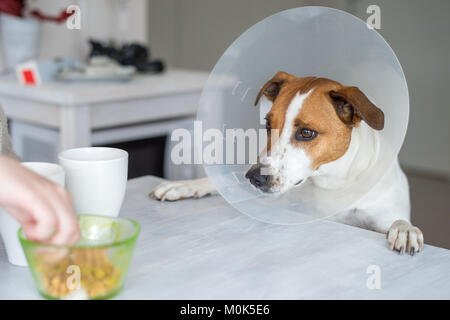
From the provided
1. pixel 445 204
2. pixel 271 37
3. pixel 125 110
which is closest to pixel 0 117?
pixel 271 37

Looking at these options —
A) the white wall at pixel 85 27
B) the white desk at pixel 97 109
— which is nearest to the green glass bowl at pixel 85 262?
the white desk at pixel 97 109

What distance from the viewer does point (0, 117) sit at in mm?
906

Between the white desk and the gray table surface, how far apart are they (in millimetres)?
911

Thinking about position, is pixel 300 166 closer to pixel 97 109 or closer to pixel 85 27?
pixel 97 109

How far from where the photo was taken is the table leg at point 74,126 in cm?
173

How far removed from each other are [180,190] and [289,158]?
0.61 ft

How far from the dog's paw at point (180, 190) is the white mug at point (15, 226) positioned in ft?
1.00

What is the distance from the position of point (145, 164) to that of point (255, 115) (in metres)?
1.28

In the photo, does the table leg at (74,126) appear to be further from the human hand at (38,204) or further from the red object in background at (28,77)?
the human hand at (38,204)

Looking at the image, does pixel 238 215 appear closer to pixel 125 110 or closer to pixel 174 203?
pixel 174 203

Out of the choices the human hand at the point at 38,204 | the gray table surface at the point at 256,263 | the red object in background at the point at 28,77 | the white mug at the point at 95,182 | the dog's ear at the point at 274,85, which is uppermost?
the dog's ear at the point at 274,85

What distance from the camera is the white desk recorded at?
1740mm

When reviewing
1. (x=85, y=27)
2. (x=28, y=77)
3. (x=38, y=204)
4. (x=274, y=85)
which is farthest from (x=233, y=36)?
(x=38, y=204)

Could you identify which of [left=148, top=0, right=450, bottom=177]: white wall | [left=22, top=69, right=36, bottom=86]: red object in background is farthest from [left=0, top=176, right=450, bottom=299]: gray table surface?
[left=148, top=0, right=450, bottom=177]: white wall
